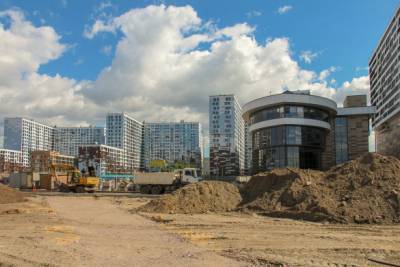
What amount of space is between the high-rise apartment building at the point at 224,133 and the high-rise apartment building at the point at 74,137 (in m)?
50.0

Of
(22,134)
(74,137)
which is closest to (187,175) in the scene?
(22,134)

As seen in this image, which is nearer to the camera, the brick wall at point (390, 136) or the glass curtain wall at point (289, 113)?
the glass curtain wall at point (289, 113)

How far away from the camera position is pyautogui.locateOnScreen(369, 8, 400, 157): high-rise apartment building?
78.7m

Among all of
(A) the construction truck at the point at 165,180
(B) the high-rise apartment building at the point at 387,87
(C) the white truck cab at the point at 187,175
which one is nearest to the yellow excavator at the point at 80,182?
(A) the construction truck at the point at 165,180

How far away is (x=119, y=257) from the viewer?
9812 mm

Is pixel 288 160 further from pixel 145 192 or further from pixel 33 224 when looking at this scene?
pixel 33 224

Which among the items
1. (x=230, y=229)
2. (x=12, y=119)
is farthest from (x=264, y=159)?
(x=12, y=119)

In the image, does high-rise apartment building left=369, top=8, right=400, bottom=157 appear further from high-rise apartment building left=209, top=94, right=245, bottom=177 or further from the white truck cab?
the white truck cab

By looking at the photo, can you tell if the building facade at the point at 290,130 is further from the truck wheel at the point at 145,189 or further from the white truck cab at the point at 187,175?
the truck wheel at the point at 145,189

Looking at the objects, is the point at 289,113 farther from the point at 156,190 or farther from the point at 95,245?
the point at 95,245

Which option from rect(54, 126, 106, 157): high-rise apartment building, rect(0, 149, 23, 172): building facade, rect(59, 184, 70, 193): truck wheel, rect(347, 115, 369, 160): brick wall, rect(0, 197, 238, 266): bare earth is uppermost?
rect(54, 126, 106, 157): high-rise apartment building

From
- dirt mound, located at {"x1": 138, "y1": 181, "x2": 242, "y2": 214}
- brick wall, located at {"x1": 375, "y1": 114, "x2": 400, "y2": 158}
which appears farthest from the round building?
dirt mound, located at {"x1": 138, "y1": 181, "x2": 242, "y2": 214}

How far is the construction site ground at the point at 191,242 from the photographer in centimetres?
946

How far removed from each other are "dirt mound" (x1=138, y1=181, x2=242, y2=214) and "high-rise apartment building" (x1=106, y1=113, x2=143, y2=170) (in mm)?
120775
